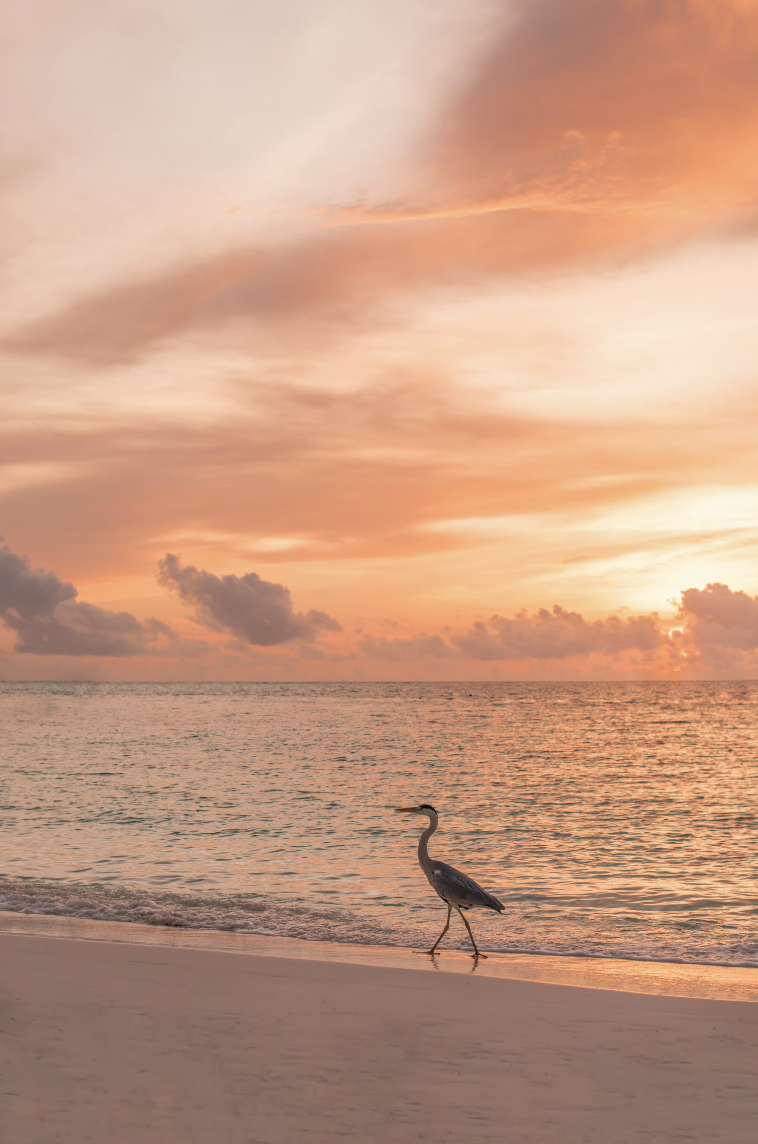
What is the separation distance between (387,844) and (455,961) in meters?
11.5

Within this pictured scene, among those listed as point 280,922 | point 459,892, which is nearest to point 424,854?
point 459,892

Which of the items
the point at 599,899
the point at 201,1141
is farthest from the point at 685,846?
the point at 201,1141

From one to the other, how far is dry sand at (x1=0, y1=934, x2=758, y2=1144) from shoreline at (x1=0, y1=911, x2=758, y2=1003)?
0.80m

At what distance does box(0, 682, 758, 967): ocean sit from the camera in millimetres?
16234

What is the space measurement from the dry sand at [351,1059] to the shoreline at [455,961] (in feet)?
2.62

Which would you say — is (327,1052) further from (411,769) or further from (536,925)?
(411,769)

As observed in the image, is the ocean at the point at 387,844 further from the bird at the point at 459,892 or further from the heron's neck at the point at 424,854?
the heron's neck at the point at 424,854

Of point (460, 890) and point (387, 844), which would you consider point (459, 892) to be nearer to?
point (460, 890)

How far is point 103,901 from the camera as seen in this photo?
17516 mm

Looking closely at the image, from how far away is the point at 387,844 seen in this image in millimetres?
24938

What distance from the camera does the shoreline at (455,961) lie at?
40.1ft

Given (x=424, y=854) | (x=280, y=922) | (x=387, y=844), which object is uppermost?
(x=424, y=854)

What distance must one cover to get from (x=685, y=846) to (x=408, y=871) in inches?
369

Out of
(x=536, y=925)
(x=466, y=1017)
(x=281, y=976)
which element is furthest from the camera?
(x=536, y=925)
